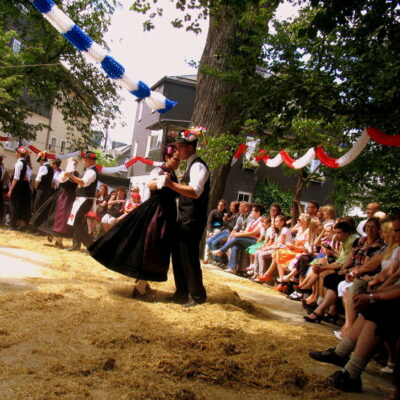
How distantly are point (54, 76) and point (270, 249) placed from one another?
12.7m

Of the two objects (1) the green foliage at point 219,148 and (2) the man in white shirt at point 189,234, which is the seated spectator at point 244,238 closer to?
(1) the green foliage at point 219,148

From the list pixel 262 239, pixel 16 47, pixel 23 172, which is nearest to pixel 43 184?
pixel 23 172

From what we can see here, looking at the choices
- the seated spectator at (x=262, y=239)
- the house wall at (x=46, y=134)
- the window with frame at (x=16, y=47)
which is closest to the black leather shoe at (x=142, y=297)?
the seated spectator at (x=262, y=239)

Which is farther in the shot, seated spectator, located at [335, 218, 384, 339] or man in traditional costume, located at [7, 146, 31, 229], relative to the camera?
man in traditional costume, located at [7, 146, 31, 229]

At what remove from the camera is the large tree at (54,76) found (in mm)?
16531

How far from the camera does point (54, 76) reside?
18125 millimetres

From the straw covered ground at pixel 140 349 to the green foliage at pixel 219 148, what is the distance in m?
3.92

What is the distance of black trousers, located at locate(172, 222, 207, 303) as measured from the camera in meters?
5.45

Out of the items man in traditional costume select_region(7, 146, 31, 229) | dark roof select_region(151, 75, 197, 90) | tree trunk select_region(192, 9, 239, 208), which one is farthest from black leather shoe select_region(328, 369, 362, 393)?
dark roof select_region(151, 75, 197, 90)

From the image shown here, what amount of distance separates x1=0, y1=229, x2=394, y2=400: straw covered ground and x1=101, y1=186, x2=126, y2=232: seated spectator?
563cm

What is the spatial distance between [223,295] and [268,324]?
1.15 meters

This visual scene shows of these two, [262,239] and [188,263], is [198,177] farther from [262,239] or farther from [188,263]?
[262,239]

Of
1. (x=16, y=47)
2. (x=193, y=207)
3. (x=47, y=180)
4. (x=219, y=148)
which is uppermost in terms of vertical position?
(x=16, y=47)

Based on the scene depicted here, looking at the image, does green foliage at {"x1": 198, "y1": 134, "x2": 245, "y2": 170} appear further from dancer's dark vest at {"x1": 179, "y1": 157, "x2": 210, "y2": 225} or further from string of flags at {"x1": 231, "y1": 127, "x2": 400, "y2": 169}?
dancer's dark vest at {"x1": 179, "y1": 157, "x2": 210, "y2": 225}
